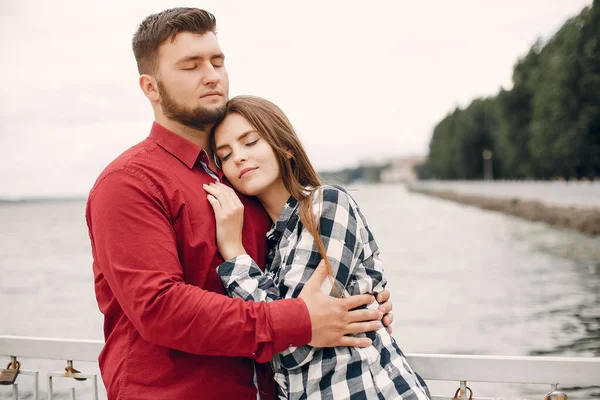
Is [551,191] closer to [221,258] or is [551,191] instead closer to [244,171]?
[244,171]

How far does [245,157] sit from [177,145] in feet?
0.86

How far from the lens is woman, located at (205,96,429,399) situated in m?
2.00

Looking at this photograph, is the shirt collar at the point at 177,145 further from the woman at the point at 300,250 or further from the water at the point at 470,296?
the water at the point at 470,296

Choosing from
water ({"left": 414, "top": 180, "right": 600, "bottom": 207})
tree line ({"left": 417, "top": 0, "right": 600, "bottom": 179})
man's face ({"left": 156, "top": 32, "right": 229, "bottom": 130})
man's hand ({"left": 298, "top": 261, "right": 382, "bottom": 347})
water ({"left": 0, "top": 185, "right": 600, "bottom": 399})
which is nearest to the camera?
man's hand ({"left": 298, "top": 261, "right": 382, "bottom": 347})

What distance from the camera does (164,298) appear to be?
1797 millimetres

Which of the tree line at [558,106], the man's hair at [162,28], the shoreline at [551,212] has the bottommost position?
the shoreline at [551,212]

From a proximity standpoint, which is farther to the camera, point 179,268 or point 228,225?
point 228,225

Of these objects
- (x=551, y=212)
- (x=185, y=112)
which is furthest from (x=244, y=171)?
(x=551, y=212)

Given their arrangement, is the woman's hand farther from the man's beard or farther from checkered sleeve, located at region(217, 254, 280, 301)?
the man's beard

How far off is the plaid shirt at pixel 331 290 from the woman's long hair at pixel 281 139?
0.23m

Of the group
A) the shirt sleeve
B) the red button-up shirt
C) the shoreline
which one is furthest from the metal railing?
the shoreline

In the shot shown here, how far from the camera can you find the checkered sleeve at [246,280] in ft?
6.50

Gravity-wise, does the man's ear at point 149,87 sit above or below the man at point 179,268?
above

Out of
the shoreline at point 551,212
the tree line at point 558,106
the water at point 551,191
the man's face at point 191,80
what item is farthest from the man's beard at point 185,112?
the tree line at point 558,106
